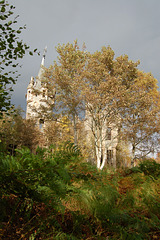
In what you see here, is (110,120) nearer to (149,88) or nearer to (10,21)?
(149,88)

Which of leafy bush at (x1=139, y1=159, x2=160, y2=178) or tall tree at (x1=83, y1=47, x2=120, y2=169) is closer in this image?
leafy bush at (x1=139, y1=159, x2=160, y2=178)

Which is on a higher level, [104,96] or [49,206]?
[104,96]

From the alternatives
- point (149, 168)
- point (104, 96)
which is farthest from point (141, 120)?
point (149, 168)

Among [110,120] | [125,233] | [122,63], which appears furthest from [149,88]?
[125,233]

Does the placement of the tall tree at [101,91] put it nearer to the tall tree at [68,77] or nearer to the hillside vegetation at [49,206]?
the tall tree at [68,77]

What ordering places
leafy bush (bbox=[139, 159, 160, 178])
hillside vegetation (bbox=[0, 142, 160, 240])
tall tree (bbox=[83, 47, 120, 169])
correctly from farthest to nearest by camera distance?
tall tree (bbox=[83, 47, 120, 169]) < leafy bush (bbox=[139, 159, 160, 178]) < hillside vegetation (bbox=[0, 142, 160, 240])

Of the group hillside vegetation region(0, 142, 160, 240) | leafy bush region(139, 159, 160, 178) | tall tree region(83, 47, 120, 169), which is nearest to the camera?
hillside vegetation region(0, 142, 160, 240)

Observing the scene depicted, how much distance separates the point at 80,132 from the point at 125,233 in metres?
27.2

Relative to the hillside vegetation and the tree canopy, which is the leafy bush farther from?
the tree canopy

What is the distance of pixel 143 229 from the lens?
1.74 metres

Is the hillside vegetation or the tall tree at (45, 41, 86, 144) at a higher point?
the tall tree at (45, 41, 86, 144)

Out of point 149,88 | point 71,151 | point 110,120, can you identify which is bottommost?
point 71,151

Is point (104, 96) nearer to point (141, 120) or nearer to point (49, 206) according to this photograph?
point (141, 120)

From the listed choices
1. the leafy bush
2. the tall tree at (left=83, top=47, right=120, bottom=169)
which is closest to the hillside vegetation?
the leafy bush
